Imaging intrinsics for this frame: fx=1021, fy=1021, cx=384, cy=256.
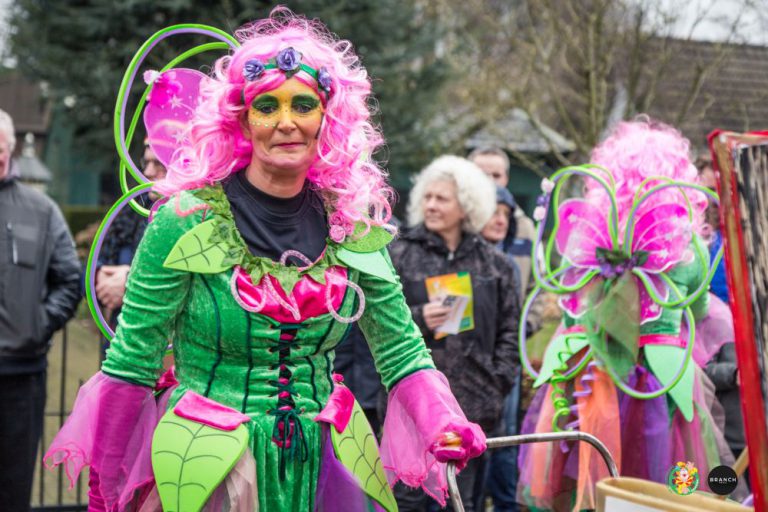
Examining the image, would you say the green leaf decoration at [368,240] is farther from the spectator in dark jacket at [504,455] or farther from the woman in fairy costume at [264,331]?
the spectator in dark jacket at [504,455]

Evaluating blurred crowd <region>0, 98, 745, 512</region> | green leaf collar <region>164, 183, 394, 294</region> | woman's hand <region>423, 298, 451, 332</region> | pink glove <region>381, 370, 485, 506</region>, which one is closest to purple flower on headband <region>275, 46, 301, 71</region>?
green leaf collar <region>164, 183, 394, 294</region>

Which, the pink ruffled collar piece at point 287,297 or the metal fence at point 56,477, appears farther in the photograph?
the metal fence at point 56,477

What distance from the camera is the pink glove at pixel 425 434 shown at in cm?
271

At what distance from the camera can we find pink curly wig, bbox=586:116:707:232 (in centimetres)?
492

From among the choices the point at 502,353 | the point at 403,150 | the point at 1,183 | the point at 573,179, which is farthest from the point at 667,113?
the point at 1,183

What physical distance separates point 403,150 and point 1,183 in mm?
9778

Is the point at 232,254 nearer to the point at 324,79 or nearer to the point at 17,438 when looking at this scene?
the point at 324,79

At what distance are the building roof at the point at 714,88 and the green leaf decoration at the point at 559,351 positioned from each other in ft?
25.2

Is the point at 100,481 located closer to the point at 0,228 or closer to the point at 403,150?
the point at 0,228

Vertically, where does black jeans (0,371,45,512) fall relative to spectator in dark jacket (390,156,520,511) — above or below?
below

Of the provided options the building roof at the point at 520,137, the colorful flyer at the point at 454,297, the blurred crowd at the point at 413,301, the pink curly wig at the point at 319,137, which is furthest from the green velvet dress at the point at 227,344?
the building roof at the point at 520,137

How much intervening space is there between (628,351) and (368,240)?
2.09 m

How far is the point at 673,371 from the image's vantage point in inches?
182

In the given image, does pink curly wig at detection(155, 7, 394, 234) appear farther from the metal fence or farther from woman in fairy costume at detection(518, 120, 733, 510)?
the metal fence
